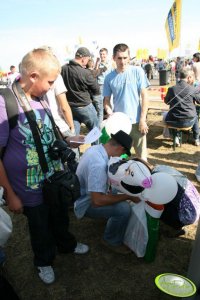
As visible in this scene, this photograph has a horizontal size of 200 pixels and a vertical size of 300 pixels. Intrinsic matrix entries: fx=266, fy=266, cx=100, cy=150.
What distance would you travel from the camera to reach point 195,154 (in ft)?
15.8

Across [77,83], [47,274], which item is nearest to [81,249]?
[47,274]

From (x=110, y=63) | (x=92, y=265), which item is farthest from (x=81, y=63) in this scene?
(x=110, y=63)

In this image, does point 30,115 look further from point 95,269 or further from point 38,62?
point 95,269

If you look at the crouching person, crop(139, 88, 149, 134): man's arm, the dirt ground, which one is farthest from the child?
crop(139, 88, 149, 134): man's arm

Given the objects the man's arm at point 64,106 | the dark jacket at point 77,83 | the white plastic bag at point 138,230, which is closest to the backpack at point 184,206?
the white plastic bag at point 138,230

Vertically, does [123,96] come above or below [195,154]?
above

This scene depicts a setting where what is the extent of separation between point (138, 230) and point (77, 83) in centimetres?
227

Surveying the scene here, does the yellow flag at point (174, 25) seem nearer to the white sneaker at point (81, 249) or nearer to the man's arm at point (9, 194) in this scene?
the white sneaker at point (81, 249)

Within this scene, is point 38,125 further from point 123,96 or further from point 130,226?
point 123,96

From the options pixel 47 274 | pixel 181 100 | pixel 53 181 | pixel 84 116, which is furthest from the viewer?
pixel 181 100

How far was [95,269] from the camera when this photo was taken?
2.31 metres

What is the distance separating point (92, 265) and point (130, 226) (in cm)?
48

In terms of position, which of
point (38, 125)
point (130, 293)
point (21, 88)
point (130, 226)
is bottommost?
point (130, 293)

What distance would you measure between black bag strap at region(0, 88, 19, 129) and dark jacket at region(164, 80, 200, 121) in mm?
3602
